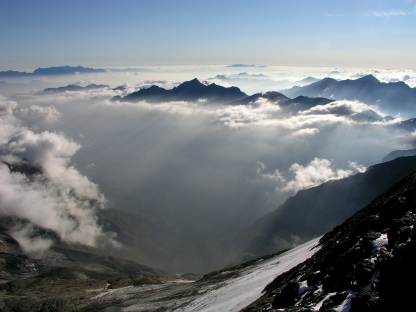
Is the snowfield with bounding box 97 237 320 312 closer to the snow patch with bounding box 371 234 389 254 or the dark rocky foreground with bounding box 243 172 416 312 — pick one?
the dark rocky foreground with bounding box 243 172 416 312

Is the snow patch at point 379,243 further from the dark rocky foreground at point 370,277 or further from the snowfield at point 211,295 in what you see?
the snowfield at point 211,295

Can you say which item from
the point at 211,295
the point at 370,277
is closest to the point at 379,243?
the point at 370,277

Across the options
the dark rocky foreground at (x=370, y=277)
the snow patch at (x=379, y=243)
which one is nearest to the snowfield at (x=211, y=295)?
the dark rocky foreground at (x=370, y=277)

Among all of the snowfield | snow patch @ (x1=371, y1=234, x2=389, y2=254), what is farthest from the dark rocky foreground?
the snowfield

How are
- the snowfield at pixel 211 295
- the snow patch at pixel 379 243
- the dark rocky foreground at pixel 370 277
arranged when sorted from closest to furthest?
the dark rocky foreground at pixel 370 277 < the snow patch at pixel 379 243 < the snowfield at pixel 211 295

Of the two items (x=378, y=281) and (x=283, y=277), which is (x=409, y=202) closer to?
(x=378, y=281)

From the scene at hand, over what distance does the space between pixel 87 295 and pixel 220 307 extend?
2106 inches

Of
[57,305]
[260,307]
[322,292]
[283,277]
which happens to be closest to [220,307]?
[283,277]

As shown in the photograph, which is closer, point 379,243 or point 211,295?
A: point 379,243

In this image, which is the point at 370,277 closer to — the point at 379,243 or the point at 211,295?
the point at 379,243

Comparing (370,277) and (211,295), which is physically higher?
(370,277)

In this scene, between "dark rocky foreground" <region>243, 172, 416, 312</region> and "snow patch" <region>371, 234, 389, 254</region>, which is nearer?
"dark rocky foreground" <region>243, 172, 416, 312</region>

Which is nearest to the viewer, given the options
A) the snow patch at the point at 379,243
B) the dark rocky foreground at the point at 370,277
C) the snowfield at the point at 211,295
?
the dark rocky foreground at the point at 370,277

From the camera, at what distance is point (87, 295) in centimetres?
6688
